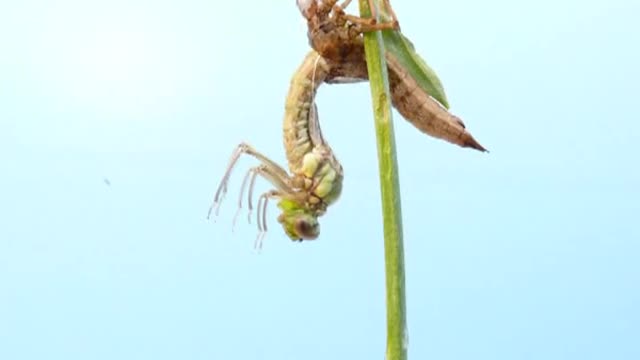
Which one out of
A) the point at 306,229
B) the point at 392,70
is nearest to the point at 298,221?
the point at 306,229

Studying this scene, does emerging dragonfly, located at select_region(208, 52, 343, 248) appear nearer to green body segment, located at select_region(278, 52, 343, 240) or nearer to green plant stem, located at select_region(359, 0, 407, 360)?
green body segment, located at select_region(278, 52, 343, 240)

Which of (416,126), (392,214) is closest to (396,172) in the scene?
(392,214)

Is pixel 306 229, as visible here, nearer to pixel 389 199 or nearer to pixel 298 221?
pixel 298 221

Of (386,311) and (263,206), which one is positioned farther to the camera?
(263,206)

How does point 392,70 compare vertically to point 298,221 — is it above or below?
above

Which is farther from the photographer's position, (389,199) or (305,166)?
(305,166)

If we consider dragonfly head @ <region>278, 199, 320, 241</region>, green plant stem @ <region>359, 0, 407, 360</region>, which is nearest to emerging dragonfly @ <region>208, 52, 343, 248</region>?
dragonfly head @ <region>278, 199, 320, 241</region>

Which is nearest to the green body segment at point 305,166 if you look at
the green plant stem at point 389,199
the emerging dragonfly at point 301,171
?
the emerging dragonfly at point 301,171

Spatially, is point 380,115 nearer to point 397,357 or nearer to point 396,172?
point 396,172
